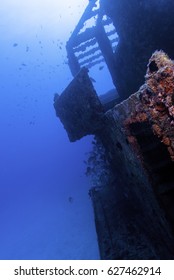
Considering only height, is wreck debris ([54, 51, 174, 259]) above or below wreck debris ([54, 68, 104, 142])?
below

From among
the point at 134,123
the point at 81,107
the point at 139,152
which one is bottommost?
the point at 139,152

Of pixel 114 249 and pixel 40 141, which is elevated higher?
pixel 40 141

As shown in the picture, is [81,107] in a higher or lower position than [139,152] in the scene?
higher

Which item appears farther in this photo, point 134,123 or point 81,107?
point 81,107

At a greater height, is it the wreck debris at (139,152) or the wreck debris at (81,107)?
the wreck debris at (81,107)

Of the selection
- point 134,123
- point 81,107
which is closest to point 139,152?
point 134,123

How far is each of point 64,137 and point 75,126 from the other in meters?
71.9

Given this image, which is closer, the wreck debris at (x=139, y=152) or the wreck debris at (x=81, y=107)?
the wreck debris at (x=139, y=152)

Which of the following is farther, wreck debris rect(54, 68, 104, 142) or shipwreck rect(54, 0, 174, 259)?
wreck debris rect(54, 68, 104, 142)

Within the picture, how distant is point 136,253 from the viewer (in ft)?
18.9

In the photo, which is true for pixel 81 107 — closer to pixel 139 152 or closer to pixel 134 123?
pixel 134 123

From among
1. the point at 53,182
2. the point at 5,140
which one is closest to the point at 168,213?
the point at 53,182
